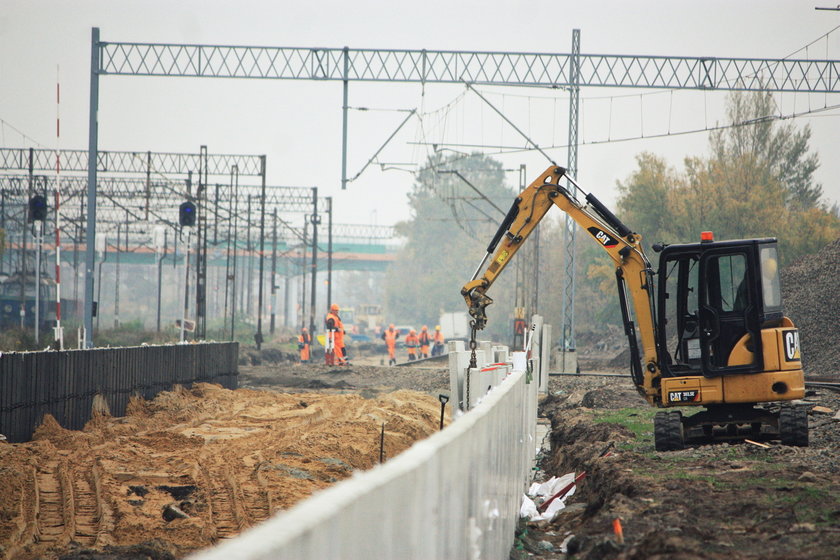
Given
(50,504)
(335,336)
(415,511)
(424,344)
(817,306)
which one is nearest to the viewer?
(415,511)

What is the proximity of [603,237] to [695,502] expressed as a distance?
24.9ft

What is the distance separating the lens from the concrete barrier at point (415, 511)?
298 cm

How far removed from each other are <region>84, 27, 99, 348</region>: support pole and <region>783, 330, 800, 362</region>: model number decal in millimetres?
22685

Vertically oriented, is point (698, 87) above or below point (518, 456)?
above

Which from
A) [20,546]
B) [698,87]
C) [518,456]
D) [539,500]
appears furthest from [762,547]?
[698,87]

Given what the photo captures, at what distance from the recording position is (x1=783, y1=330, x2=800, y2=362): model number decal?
1391 cm

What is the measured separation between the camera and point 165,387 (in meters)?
23.5

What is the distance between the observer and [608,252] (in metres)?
16.4

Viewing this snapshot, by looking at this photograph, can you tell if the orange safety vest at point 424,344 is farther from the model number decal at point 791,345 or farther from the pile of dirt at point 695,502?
the model number decal at point 791,345

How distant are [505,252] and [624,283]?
316 centimetres

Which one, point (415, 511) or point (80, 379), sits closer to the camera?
point (415, 511)

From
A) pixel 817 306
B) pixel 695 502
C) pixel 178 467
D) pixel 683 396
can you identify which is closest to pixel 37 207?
pixel 178 467

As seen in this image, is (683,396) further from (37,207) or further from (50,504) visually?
(37,207)

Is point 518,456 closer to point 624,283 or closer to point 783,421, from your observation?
point 783,421
